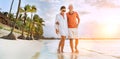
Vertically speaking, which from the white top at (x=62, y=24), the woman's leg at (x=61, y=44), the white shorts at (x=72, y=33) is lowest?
the woman's leg at (x=61, y=44)

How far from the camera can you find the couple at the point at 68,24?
270 centimetres

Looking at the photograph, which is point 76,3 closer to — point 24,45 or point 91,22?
point 91,22

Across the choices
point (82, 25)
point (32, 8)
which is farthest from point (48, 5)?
point (82, 25)

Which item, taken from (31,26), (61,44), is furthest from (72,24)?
(31,26)

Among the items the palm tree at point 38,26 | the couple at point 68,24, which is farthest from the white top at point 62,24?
the palm tree at point 38,26

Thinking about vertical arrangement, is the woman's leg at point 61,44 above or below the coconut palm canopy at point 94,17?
below

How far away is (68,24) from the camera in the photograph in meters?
2.71

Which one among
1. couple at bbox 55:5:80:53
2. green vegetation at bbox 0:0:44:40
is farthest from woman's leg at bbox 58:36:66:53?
green vegetation at bbox 0:0:44:40

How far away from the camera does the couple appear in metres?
2.70

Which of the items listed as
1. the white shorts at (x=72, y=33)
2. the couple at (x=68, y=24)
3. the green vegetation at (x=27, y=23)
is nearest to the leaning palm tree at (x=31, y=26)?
the green vegetation at (x=27, y=23)

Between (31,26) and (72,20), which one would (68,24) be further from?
(31,26)

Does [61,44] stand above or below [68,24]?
below

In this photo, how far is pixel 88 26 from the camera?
269cm

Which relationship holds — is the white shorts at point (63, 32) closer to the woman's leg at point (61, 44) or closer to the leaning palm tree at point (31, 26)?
the woman's leg at point (61, 44)
